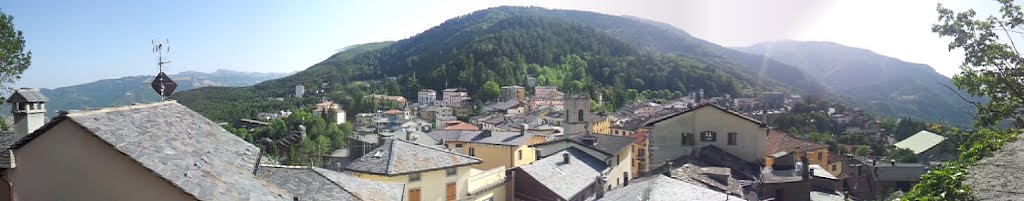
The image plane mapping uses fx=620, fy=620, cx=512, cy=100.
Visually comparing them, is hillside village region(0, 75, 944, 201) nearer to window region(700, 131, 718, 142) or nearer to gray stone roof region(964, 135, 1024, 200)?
window region(700, 131, 718, 142)

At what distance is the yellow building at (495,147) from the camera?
147 ft

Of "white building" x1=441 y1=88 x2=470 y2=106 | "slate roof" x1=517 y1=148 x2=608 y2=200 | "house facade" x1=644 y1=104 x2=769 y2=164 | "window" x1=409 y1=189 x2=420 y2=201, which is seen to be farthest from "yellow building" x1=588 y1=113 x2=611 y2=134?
"window" x1=409 y1=189 x2=420 y2=201

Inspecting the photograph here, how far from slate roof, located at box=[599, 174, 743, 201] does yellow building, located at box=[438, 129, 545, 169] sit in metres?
21.3

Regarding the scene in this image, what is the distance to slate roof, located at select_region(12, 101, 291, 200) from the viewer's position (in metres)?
7.69

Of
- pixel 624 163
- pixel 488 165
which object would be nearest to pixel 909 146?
Answer: pixel 624 163

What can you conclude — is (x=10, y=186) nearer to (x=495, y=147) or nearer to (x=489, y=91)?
(x=495, y=147)

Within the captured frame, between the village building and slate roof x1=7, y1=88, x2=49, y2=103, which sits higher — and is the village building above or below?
below

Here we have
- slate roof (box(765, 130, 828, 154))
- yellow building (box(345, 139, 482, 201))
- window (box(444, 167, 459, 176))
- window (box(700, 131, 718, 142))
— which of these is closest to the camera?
yellow building (box(345, 139, 482, 201))

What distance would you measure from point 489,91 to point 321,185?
129892mm

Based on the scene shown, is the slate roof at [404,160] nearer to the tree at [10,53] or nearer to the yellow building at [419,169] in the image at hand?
the yellow building at [419,169]

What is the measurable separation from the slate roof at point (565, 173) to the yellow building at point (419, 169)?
→ 11.5 ft

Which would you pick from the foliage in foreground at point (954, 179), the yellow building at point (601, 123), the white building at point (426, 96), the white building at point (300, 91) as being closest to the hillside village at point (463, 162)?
the foliage in foreground at point (954, 179)

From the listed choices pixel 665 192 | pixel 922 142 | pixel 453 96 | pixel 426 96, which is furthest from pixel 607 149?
pixel 426 96

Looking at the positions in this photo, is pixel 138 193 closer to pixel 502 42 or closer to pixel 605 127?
pixel 605 127
